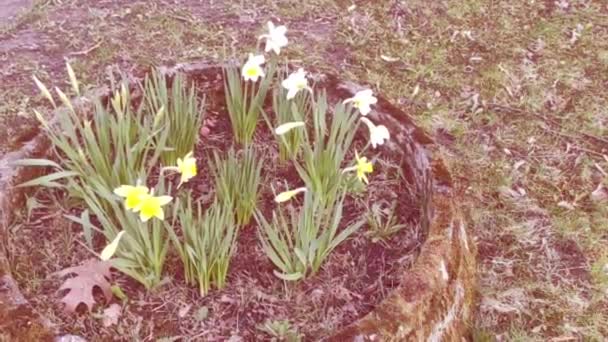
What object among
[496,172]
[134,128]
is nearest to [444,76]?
[496,172]

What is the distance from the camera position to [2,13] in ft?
14.2

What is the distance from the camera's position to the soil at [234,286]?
86.5 inches

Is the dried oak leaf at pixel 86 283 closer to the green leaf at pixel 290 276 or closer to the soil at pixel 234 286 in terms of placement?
the soil at pixel 234 286

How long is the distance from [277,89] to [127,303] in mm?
949

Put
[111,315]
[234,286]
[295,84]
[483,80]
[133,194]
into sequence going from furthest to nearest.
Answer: [483,80], [295,84], [234,286], [111,315], [133,194]

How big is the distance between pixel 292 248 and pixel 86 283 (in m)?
0.62

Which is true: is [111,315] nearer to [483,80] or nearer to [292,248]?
[292,248]

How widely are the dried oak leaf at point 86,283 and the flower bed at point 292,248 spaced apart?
0.06 ft

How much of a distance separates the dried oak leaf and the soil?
3 cm

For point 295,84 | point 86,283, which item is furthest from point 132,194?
point 295,84

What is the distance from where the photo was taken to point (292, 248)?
2326 millimetres

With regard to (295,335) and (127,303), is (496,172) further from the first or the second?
(127,303)

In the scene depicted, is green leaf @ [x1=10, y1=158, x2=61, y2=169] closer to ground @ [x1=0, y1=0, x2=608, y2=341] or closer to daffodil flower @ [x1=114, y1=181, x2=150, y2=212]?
ground @ [x1=0, y1=0, x2=608, y2=341]

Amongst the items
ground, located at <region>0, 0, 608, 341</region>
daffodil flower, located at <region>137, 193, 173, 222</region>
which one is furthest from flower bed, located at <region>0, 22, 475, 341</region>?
ground, located at <region>0, 0, 608, 341</region>
